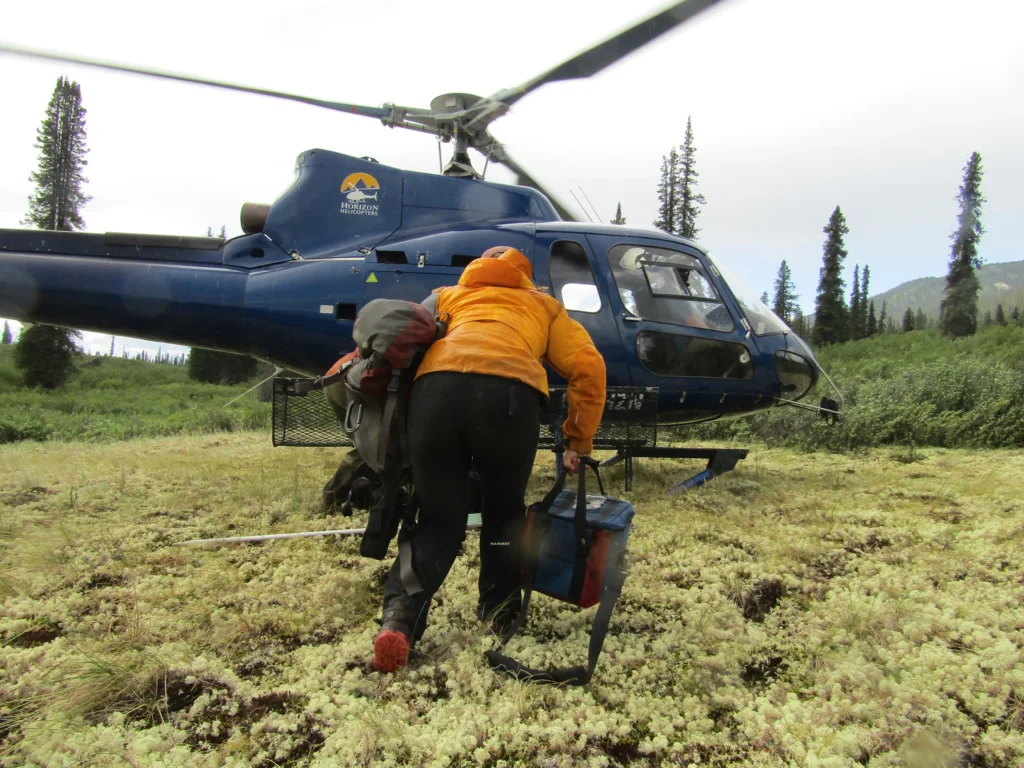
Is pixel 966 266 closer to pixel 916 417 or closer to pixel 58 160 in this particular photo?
pixel 916 417

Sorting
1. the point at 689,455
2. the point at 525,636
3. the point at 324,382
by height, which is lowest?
the point at 525,636

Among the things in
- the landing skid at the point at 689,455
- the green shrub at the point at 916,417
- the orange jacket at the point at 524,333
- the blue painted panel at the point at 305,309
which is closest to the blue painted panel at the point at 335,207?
the blue painted panel at the point at 305,309

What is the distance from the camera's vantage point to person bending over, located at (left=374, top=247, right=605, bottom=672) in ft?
9.02

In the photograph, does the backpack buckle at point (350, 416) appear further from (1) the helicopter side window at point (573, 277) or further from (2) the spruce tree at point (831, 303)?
(2) the spruce tree at point (831, 303)

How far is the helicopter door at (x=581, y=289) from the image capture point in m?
5.88

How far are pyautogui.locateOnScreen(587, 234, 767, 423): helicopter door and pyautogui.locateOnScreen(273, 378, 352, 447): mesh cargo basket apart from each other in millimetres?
2789

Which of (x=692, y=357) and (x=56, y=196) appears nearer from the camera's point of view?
(x=692, y=357)

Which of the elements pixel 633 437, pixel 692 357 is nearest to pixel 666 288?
pixel 692 357

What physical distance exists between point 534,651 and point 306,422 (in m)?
3.49

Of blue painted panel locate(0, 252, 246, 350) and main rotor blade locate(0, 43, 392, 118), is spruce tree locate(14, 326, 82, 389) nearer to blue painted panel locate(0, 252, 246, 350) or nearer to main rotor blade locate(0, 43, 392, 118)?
blue painted panel locate(0, 252, 246, 350)

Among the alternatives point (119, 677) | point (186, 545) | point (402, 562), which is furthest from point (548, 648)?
point (186, 545)

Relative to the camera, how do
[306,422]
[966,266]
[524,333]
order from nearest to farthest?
[524,333], [306,422], [966,266]

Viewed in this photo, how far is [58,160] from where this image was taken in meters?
37.1

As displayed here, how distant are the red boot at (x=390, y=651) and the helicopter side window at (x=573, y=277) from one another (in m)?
3.85
